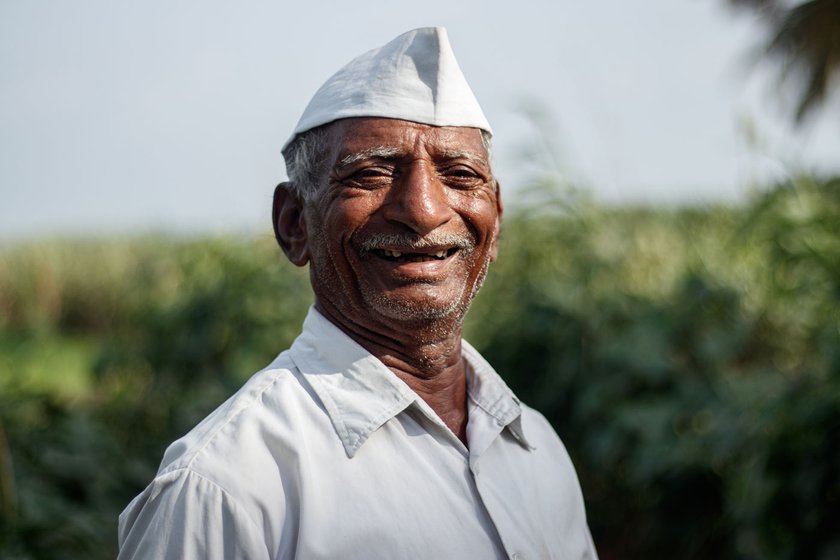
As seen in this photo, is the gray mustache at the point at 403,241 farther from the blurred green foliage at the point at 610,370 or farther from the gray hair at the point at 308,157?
the blurred green foliage at the point at 610,370

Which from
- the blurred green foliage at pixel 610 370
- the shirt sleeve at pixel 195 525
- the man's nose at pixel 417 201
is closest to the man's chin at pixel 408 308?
the man's nose at pixel 417 201

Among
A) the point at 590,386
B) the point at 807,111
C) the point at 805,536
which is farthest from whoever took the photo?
the point at 807,111

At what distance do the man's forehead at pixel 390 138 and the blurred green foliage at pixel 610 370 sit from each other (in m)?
2.29

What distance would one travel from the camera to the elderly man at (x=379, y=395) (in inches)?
55.6

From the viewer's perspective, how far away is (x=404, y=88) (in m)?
1.61

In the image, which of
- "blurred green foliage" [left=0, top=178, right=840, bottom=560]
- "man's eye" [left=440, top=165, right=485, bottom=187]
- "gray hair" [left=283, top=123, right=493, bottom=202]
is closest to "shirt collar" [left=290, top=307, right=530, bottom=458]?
"gray hair" [left=283, top=123, right=493, bottom=202]

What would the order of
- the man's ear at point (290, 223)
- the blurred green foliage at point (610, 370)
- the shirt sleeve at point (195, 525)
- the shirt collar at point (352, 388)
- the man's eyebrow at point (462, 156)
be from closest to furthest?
1. the shirt sleeve at point (195, 525)
2. the shirt collar at point (352, 388)
3. the man's eyebrow at point (462, 156)
4. the man's ear at point (290, 223)
5. the blurred green foliage at point (610, 370)

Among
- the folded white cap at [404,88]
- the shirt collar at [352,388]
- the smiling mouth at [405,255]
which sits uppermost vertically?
the folded white cap at [404,88]

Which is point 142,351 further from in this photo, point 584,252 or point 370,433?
point 370,433

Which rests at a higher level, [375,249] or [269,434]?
[375,249]

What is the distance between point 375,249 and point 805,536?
7.98 ft

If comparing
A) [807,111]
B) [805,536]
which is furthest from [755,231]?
[807,111]

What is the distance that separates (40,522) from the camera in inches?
143

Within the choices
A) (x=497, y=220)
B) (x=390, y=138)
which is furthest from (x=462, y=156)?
(x=497, y=220)
